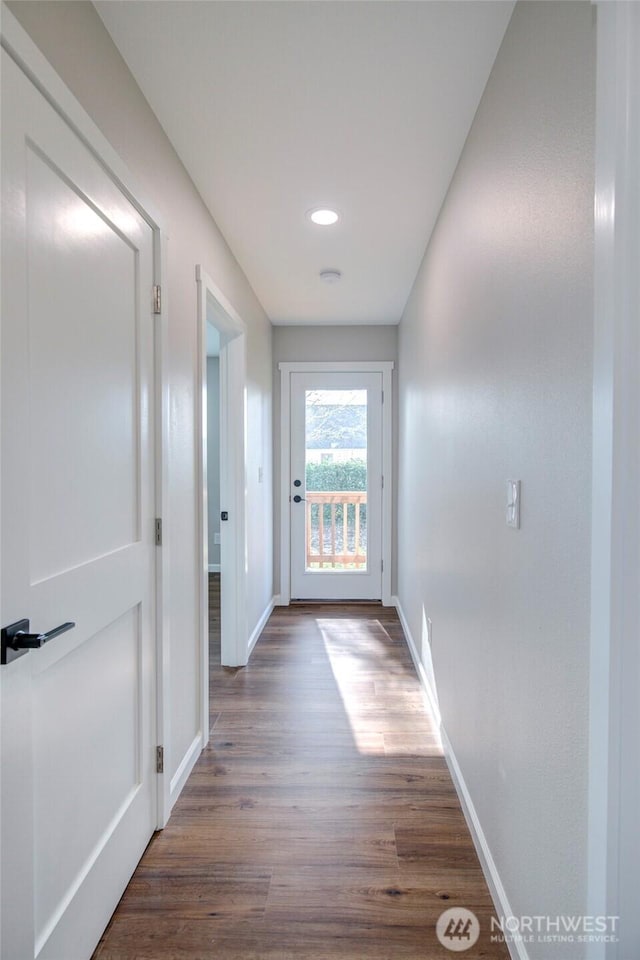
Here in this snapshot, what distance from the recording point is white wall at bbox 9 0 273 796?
3.89 feet

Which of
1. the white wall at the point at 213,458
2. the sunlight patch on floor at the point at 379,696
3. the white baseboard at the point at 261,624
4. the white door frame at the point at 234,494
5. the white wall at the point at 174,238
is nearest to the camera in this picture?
the white wall at the point at 174,238

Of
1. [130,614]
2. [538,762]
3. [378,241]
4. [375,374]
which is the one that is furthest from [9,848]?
[375,374]

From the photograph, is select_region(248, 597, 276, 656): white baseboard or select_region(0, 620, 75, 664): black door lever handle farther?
select_region(248, 597, 276, 656): white baseboard

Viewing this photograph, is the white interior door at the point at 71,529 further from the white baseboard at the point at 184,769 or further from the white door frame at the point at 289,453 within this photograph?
the white door frame at the point at 289,453

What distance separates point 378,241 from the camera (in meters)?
2.67

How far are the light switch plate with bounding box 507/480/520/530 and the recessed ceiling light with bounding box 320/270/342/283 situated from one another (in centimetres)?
224

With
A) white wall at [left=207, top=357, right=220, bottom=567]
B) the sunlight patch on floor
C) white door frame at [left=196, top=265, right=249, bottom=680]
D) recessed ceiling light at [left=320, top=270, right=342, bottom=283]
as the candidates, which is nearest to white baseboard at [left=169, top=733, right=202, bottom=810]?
the sunlight patch on floor

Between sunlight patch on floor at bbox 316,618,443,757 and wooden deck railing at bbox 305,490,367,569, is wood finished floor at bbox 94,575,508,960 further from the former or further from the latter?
wooden deck railing at bbox 305,490,367,569

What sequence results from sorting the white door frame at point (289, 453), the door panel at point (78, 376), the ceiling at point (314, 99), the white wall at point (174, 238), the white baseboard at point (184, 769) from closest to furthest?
the door panel at point (78, 376)
the white wall at point (174, 238)
the ceiling at point (314, 99)
the white baseboard at point (184, 769)
the white door frame at point (289, 453)

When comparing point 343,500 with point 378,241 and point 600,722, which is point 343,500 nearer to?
point 378,241

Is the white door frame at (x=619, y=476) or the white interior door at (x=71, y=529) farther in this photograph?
the white interior door at (x=71, y=529)

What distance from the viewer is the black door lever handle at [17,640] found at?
93cm

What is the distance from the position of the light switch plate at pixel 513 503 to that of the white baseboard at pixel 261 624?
2405 mm

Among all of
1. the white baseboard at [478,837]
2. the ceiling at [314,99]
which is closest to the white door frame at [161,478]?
the ceiling at [314,99]
